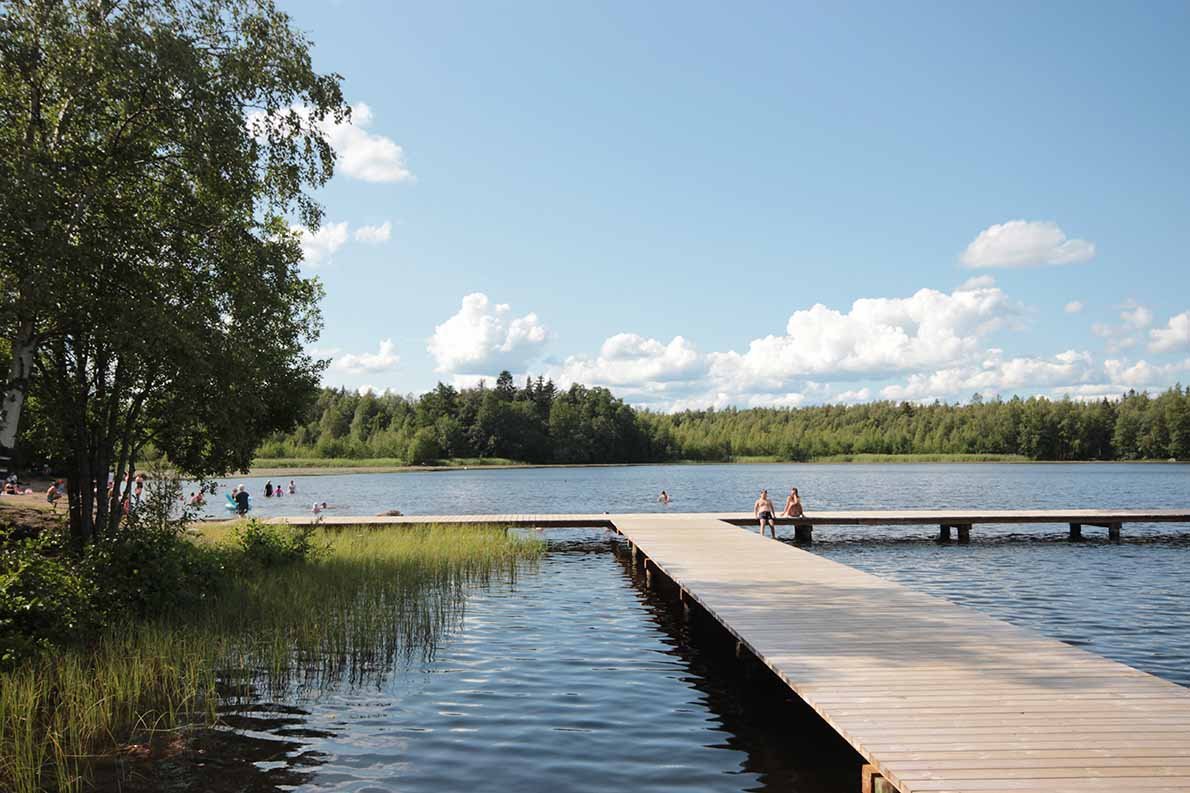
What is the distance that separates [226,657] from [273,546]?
6809 millimetres

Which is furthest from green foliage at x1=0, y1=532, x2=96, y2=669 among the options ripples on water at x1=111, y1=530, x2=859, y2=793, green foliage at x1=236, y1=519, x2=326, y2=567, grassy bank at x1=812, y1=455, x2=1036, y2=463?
grassy bank at x1=812, y1=455, x2=1036, y2=463

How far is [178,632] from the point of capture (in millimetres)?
10305

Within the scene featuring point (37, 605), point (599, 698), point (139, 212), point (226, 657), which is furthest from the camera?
point (139, 212)

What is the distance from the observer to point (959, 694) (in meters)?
6.78

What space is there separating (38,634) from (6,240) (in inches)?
163

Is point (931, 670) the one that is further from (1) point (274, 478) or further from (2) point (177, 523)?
(1) point (274, 478)

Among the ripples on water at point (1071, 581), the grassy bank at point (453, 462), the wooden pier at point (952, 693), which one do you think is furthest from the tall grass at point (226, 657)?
the grassy bank at point (453, 462)

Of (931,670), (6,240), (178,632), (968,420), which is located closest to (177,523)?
(178,632)

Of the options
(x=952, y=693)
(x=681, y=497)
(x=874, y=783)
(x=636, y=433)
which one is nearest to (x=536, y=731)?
(x=874, y=783)

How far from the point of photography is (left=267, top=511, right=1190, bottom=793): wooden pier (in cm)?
521

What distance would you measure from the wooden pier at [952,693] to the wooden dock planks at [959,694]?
12mm

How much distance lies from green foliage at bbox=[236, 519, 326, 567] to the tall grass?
1.24 ft

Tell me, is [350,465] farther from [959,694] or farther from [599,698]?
[959,694]

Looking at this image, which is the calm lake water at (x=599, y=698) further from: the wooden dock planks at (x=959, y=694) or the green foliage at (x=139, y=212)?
the green foliage at (x=139, y=212)
